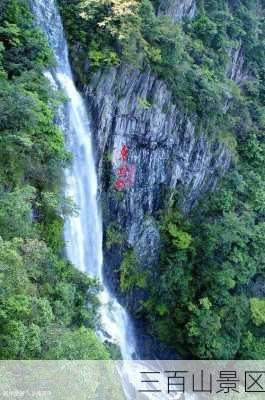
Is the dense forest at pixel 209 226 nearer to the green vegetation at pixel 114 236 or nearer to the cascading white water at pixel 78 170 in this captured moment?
the green vegetation at pixel 114 236

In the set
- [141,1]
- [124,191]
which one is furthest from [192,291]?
[141,1]

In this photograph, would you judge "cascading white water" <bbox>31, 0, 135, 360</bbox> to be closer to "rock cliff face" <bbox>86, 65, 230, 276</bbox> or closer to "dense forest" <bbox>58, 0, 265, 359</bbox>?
"rock cliff face" <bbox>86, 65, 230, 276</bbox>

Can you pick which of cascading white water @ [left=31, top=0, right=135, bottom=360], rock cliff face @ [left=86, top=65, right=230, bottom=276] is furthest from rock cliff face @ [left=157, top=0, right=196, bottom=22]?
cascading white water @ [left=31, top=0, right=135, bottom=360]

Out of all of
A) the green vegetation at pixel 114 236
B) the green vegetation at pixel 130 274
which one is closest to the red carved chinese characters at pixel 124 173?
the green vegetation at pixel 114 236

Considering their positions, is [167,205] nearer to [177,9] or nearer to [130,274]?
[130,274]

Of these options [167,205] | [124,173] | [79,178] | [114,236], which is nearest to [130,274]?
[114,236]
